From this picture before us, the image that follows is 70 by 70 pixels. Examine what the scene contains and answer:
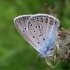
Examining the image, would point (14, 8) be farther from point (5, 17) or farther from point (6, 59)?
point (6, 59)

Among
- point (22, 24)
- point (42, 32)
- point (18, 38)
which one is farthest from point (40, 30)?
point (18, 38)

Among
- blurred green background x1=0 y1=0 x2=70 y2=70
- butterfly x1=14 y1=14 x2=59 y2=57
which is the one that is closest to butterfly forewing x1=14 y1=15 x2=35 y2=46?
butterfly x1=14 y1=14 x2=59 y2=57

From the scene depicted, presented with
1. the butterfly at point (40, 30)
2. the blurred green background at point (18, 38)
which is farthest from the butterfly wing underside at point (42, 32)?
the blurred green background at point (18, 38)

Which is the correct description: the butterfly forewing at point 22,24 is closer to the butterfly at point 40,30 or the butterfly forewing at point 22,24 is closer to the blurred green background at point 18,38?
the butterfly at point 40,30

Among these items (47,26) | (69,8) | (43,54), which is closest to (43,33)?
(47,26)

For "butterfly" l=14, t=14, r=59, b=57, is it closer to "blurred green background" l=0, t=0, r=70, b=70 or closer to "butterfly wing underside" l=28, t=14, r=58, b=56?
"butterfly wing underside" l=28, t=14, r=58, b=56

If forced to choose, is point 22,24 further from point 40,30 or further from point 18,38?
point 18,38
